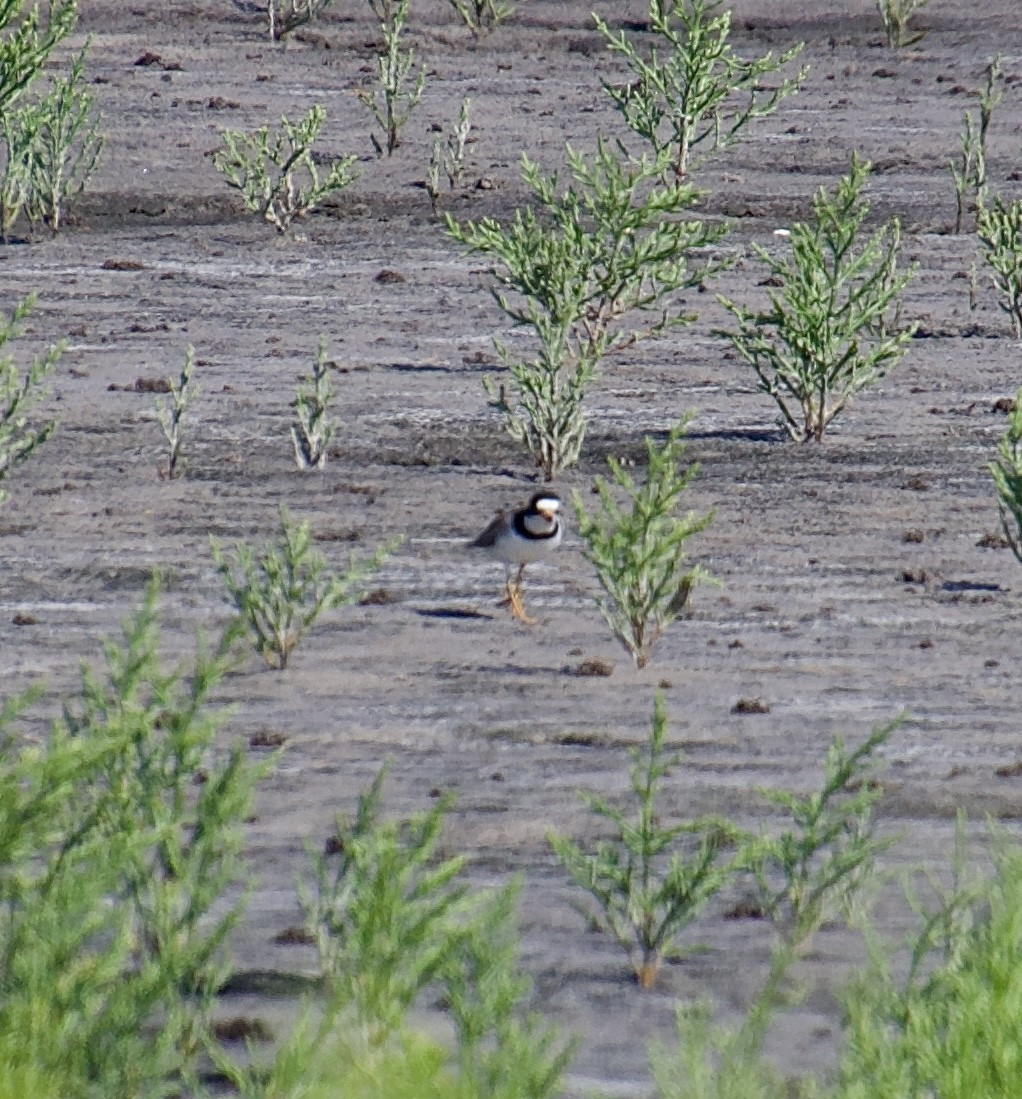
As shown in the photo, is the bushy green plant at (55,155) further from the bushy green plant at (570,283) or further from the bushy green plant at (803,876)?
the bushy green plant at (803,876)

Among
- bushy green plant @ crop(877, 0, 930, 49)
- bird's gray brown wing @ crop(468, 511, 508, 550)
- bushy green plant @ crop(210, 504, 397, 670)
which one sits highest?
bushy green plant @ crop(210, 504, 397, 670)

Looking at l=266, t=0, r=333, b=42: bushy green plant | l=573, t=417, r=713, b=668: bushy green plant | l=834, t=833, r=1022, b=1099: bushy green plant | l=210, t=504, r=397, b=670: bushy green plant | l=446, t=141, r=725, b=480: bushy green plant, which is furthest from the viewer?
l=266, t=0, r=333, b=42: bushy green plant

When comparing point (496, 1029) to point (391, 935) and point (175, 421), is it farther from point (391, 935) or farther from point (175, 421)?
point (175, 421)

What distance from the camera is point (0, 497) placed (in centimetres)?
841

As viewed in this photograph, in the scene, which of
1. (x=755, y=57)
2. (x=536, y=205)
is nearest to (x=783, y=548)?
(x=536, y=205)

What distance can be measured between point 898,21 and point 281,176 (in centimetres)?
745

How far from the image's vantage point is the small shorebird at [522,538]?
25.1ft

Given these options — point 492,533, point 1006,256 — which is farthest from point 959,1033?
point 1006,256

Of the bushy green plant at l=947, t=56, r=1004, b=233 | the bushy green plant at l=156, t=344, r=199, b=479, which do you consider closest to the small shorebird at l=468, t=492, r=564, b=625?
the bushy green plant at l=156, t=344, r=199, b=479

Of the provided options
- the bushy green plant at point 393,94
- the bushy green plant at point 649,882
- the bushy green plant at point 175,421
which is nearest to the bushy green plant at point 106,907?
the bushy green plant at point 649,882

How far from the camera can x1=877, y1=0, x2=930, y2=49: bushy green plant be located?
21.2 metres

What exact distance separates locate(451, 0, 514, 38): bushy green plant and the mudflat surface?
2977 mm

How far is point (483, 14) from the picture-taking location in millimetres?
22172

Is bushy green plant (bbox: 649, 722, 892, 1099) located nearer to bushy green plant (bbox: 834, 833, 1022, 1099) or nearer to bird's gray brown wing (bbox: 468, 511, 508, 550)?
bushy green plant (bbox: 834, 833, 1022, 1099)
